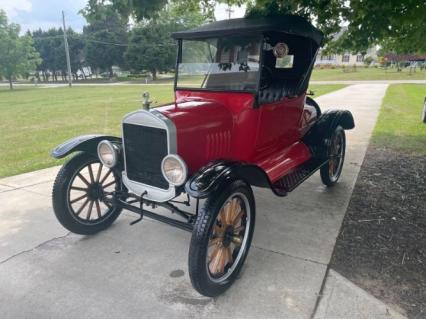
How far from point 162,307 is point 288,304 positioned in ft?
2.97

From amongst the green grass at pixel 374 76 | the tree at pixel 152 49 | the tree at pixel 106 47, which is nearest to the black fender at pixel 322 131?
the green grass at pixel 374 76

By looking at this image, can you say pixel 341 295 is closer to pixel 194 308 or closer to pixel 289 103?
pixel 194 308

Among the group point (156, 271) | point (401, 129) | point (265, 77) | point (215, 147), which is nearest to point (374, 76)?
point (401, 129)

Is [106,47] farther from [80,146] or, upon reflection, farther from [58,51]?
[80,146]

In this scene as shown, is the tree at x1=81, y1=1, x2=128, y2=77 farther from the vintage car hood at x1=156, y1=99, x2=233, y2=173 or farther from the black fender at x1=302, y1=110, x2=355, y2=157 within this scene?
the vintage car hood at x1=156, y1=99, x2=233, y2=173

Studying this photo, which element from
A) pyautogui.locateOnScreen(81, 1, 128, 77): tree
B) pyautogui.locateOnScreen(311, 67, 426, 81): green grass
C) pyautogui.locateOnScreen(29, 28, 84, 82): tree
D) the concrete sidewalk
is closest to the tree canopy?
the concrete sidewalk

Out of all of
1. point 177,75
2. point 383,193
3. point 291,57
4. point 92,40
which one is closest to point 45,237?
point 177,75

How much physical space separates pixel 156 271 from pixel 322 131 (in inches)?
113

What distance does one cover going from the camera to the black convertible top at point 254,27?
10.7 ft

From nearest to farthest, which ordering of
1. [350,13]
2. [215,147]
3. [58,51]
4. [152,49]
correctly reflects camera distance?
[215,147] < [350,13] < [152,49] < [58,51]

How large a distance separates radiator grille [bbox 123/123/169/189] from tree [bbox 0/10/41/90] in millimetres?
35734

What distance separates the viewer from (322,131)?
458cm

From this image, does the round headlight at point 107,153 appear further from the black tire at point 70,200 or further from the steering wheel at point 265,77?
the steering wheel at point 265,77

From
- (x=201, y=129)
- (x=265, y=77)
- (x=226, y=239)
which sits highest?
(x=265, y=77)
